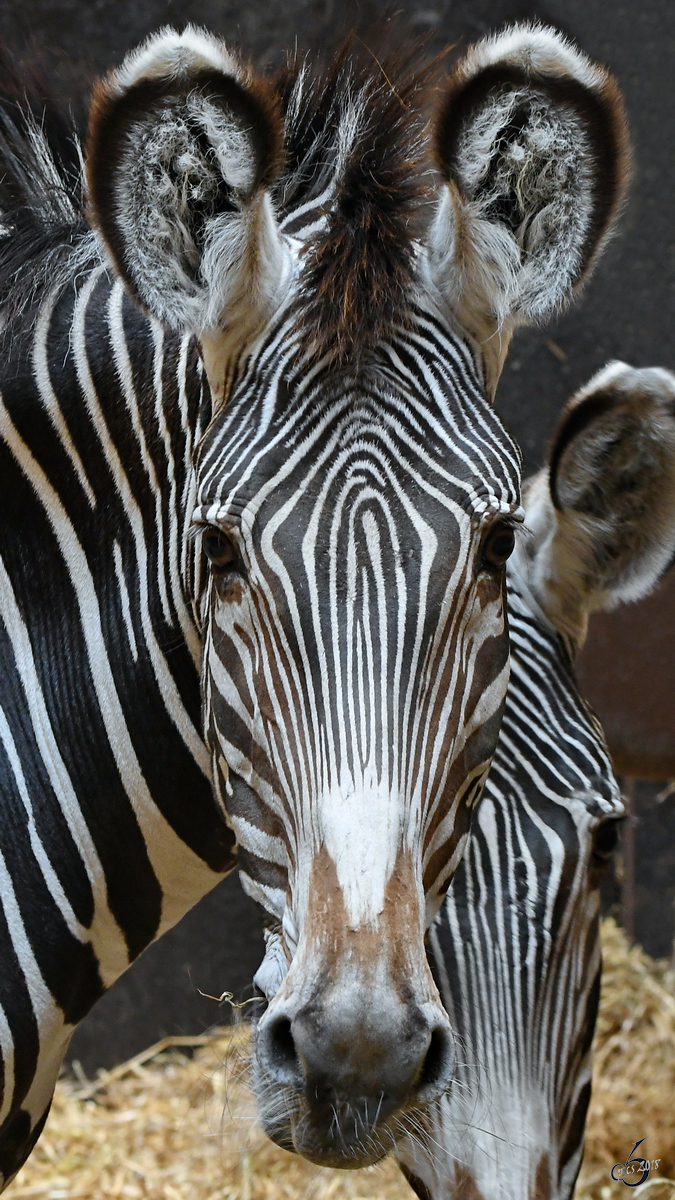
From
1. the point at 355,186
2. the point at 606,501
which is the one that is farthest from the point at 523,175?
the point at 606,501

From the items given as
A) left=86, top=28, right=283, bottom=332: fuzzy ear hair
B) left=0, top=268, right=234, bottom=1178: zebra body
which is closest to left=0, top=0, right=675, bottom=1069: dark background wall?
left=0, top=268, right=234, bottom=1178: zebra body

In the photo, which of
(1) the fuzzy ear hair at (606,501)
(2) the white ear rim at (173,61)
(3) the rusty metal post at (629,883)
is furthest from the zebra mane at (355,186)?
(3) the rusty metal post at (629,883)

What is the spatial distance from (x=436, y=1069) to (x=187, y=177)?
171 centimetres

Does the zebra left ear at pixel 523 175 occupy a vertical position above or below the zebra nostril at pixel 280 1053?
above

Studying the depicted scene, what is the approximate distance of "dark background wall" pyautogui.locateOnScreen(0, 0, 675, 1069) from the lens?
19.3 feet

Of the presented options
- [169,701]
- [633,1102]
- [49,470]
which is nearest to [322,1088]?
[169,701]

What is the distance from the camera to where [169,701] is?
2.54m

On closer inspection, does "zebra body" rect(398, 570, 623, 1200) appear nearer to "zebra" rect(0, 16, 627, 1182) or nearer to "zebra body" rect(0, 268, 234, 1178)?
"zebra" rect(0, 16, 627, 1182)

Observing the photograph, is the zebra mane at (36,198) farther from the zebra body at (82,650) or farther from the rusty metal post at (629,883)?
the rusty metal post at (629,883)

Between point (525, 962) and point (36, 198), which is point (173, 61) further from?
point (525, 962)

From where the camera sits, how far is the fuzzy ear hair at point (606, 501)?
279 cm

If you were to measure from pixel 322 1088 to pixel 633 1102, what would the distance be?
4086 mm

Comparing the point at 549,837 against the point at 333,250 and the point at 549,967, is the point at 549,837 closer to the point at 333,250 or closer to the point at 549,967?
the point at 549,967

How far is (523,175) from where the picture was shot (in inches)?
86.7
